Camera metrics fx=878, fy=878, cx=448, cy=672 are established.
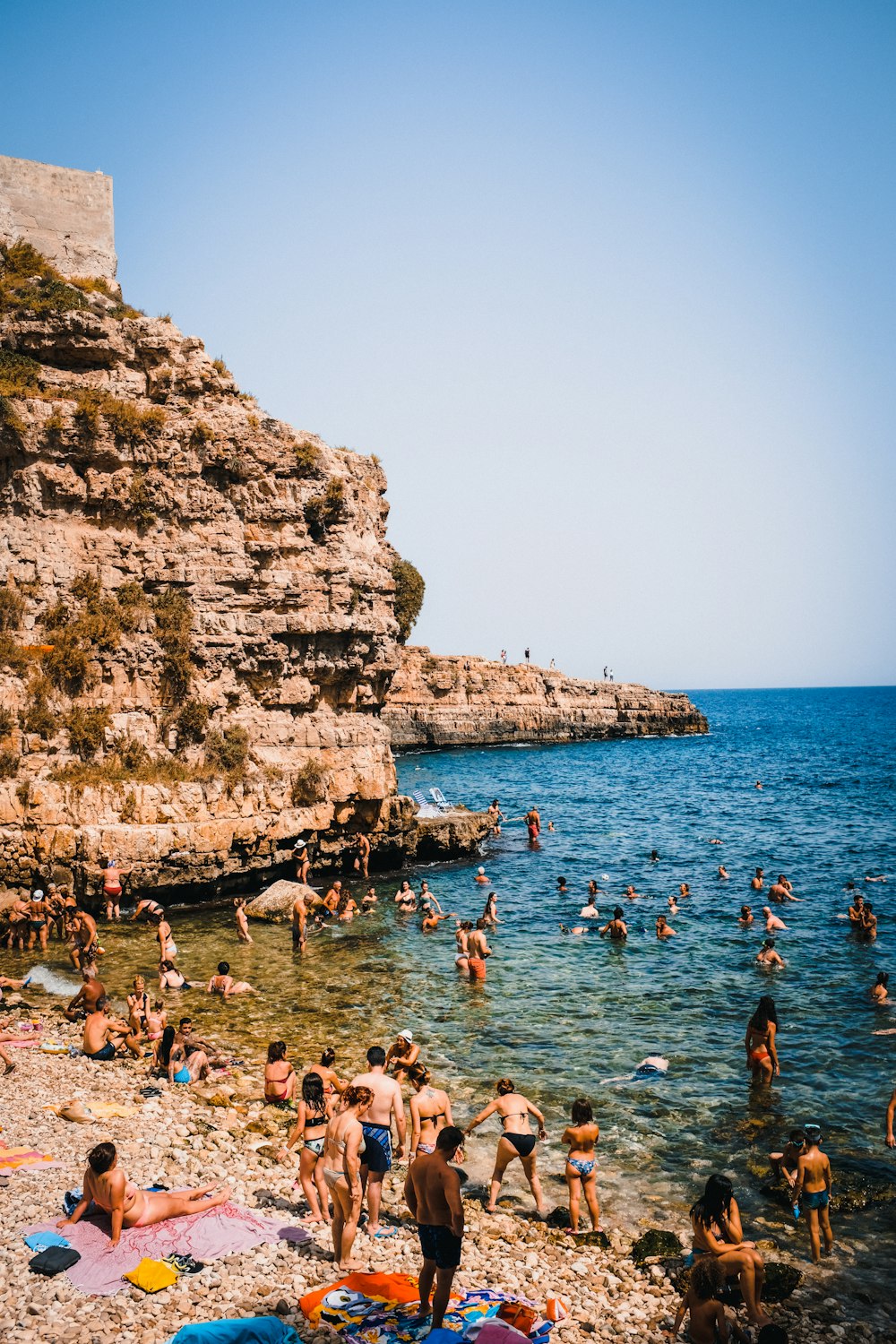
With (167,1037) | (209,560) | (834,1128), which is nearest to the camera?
(834,1128)

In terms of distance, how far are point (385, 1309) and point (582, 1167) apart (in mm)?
3202

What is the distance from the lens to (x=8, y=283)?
26219mm

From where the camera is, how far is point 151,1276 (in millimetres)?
7500

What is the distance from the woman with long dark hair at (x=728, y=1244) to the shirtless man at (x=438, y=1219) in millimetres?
2304

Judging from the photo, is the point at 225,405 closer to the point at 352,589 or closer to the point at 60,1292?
the point at 352,589

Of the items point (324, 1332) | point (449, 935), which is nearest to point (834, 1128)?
point (324, 1332)

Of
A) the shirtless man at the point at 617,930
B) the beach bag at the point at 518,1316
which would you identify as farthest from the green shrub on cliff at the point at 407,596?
the beach bag at the point at 518,1316

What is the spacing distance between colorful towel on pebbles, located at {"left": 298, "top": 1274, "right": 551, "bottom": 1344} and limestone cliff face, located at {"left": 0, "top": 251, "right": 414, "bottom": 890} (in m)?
15.6

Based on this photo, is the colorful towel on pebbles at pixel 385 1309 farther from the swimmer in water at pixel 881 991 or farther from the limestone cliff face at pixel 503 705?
the limestone cliff face at pixel 503 705

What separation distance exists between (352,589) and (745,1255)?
21768mm

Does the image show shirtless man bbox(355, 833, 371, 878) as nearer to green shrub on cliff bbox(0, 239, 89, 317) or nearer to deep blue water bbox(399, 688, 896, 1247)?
deep blue water bbox(399, 688, 896, 1247)

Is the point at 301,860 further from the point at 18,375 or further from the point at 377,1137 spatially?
the point at 377,1137

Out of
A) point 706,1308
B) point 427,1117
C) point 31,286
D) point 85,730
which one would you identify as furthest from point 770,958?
point 31,286

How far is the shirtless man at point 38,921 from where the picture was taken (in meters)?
19.8
